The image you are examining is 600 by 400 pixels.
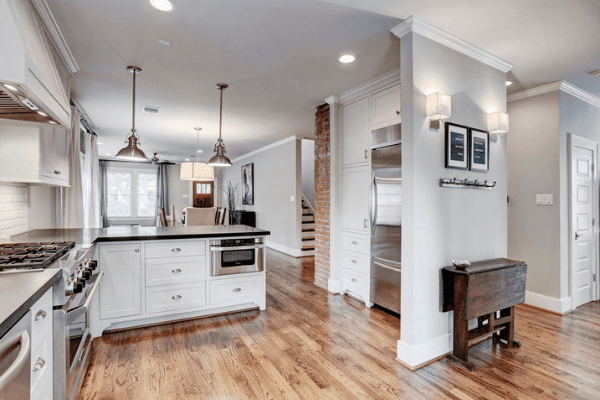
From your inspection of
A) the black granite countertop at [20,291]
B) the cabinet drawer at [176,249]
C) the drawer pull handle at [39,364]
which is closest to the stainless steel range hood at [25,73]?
the black granite countertop at [20,291]

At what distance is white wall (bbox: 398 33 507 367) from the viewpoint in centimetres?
234

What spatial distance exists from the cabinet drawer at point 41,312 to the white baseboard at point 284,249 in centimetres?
520

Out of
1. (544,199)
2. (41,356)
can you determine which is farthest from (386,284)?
(41,356)

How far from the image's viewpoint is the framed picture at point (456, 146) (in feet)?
8.20

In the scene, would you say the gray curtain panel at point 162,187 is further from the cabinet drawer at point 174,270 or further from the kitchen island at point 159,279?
the cabinet drawer at point 174,270

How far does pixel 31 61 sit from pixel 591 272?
5595 mm

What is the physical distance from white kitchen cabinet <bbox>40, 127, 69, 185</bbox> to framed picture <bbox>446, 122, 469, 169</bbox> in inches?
124

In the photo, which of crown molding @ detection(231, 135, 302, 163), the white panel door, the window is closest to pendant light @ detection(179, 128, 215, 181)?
crown molding @ detection(231, 135, 302, 163)

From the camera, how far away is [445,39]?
8.21 ft

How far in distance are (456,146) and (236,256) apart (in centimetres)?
229

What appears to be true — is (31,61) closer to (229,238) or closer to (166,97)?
(229,238)

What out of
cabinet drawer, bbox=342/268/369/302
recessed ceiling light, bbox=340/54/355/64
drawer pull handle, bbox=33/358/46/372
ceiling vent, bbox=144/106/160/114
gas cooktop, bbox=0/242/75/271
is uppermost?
ceiling vent, bbox=144/106/160/114

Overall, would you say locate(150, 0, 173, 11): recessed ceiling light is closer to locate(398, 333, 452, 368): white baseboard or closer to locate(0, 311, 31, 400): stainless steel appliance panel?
locate(0, 311, 31, 400): stainless steel appliance panel

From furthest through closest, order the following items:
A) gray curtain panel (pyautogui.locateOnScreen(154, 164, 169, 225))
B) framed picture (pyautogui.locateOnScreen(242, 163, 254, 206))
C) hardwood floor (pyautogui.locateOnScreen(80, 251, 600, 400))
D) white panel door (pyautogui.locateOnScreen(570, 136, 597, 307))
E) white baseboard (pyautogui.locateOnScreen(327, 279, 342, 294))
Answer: gray curtain panel (pyautogui.locateOnScreen(154, 164, 169, 225))
framed picture (pyautogui.locateOnScreen(242, 163, 254, 206))
white baseboard (pyautogui.locateOnScreen(327, 279, 342, 294))
white panel door (pyautogui.locateOnScreen(570, 136, 597, 307))
hardwood floor (pyautogui.locateOnScreen(80, 251, 600, 400))
